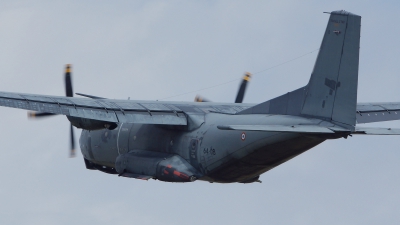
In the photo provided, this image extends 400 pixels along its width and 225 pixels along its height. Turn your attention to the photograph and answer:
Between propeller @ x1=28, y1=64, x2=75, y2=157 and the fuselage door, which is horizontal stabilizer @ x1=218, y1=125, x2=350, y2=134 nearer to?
the fuselage door

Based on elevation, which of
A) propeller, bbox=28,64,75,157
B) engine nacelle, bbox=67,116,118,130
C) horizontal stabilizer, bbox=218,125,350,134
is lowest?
horizontal stabilizer, bbox=218,125,350,134

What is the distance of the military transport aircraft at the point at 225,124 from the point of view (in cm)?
3098

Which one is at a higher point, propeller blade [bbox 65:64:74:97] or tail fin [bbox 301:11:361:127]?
propeller blade [bbox 65:64:74:97]

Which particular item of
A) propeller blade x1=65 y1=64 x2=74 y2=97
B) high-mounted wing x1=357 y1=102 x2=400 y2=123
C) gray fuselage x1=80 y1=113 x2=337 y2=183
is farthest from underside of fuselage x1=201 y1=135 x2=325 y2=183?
propeller blade x1=65 y1=64 x2=74 y2=97

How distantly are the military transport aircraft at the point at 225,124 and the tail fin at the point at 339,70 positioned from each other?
3 cm

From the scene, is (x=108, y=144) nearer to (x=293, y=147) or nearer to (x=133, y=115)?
(x=133, y=115)

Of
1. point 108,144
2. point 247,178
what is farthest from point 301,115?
point 108,144

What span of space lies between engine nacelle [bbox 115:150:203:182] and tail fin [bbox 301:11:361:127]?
5.74m

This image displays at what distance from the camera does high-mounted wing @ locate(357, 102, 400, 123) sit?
3697 cm

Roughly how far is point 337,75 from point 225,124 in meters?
4.88

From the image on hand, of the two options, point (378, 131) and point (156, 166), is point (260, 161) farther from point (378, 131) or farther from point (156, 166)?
point (378, 131)

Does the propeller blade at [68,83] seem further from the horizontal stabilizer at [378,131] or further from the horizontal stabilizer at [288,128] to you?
the horizontal stabilizer at [378,131]

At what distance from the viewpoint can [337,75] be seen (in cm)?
3117

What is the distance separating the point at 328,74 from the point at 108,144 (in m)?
11.1
